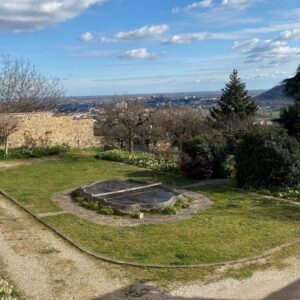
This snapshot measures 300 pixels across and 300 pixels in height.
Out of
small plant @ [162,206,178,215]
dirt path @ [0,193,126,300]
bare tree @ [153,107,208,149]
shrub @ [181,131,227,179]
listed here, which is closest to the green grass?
shrub @ [181,131,227,179]

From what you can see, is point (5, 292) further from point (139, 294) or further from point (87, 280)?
point (139, 294)

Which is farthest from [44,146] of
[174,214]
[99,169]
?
[174,214]

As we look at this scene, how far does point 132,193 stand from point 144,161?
606cm

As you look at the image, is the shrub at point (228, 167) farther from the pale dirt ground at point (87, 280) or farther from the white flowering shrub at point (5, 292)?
the white flowering shrub at point (5, 292)

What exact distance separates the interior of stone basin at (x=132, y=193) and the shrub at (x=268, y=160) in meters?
2.51

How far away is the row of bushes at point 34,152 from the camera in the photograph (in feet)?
66.5

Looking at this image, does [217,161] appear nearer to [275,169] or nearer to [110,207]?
[275,169]

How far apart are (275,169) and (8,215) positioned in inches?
290

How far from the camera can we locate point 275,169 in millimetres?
12445

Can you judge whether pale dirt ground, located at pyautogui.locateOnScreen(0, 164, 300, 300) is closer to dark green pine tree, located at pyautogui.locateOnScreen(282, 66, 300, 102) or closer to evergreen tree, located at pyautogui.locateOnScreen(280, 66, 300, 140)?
evergreen tree, located at pyautogui.locateOnScreen(280, 66, 300, 140)

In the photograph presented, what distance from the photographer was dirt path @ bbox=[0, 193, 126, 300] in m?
6.30

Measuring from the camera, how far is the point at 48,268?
7125 mm

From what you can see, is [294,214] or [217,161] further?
[217,161]

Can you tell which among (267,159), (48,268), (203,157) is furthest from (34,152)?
(48,268)
